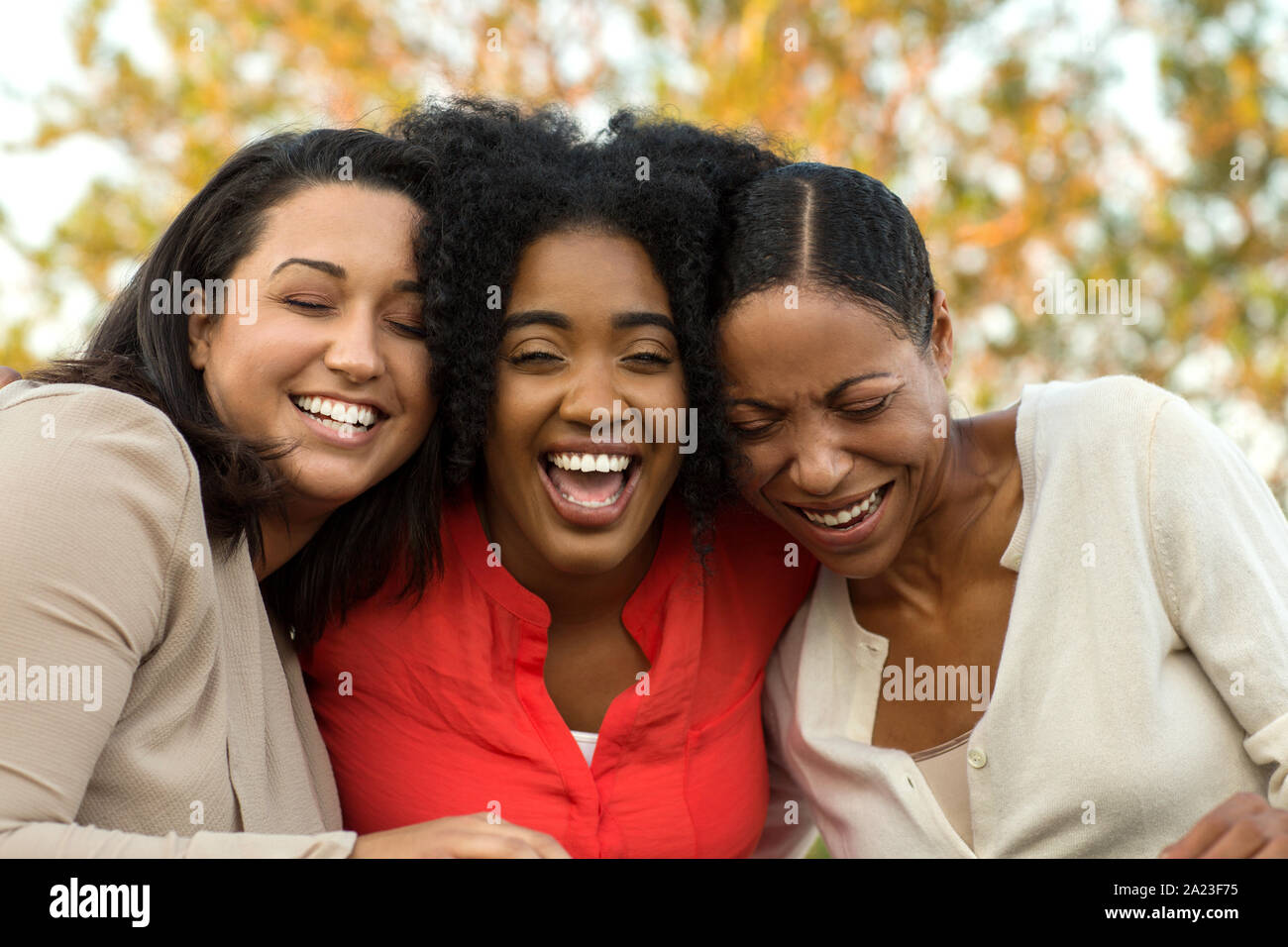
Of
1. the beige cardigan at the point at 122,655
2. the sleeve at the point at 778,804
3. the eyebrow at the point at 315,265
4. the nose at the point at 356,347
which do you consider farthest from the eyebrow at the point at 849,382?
the beige cardigan at the point at 122,655

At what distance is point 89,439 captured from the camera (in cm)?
215

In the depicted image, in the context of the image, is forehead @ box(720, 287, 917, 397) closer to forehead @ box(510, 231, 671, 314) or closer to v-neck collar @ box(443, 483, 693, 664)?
forehead @ box(510, 231, 671, 314)

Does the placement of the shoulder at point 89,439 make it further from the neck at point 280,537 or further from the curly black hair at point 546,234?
the curly black hair at point 546,234

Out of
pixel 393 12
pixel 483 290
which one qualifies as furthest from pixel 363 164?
pixel 393 12

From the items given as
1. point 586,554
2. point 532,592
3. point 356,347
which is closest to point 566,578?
point 532,592

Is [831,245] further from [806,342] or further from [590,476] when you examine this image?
[590,476]

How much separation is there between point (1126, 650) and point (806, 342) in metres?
0.92

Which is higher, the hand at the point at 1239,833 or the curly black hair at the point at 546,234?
the curly black hair at the point at 546,234

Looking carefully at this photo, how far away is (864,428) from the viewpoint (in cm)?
275

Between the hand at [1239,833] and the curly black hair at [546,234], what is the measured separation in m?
1.24

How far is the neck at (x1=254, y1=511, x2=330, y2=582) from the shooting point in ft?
8.90

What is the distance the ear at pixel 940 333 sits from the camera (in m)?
2.95

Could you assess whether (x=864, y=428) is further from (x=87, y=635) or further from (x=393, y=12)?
(x=393, y=12)

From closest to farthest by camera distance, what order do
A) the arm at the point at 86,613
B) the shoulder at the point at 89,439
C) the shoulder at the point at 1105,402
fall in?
the arm at the point at 86,613, the shoulder at the point at 89,439, the shoulder at the point at 1105,402
